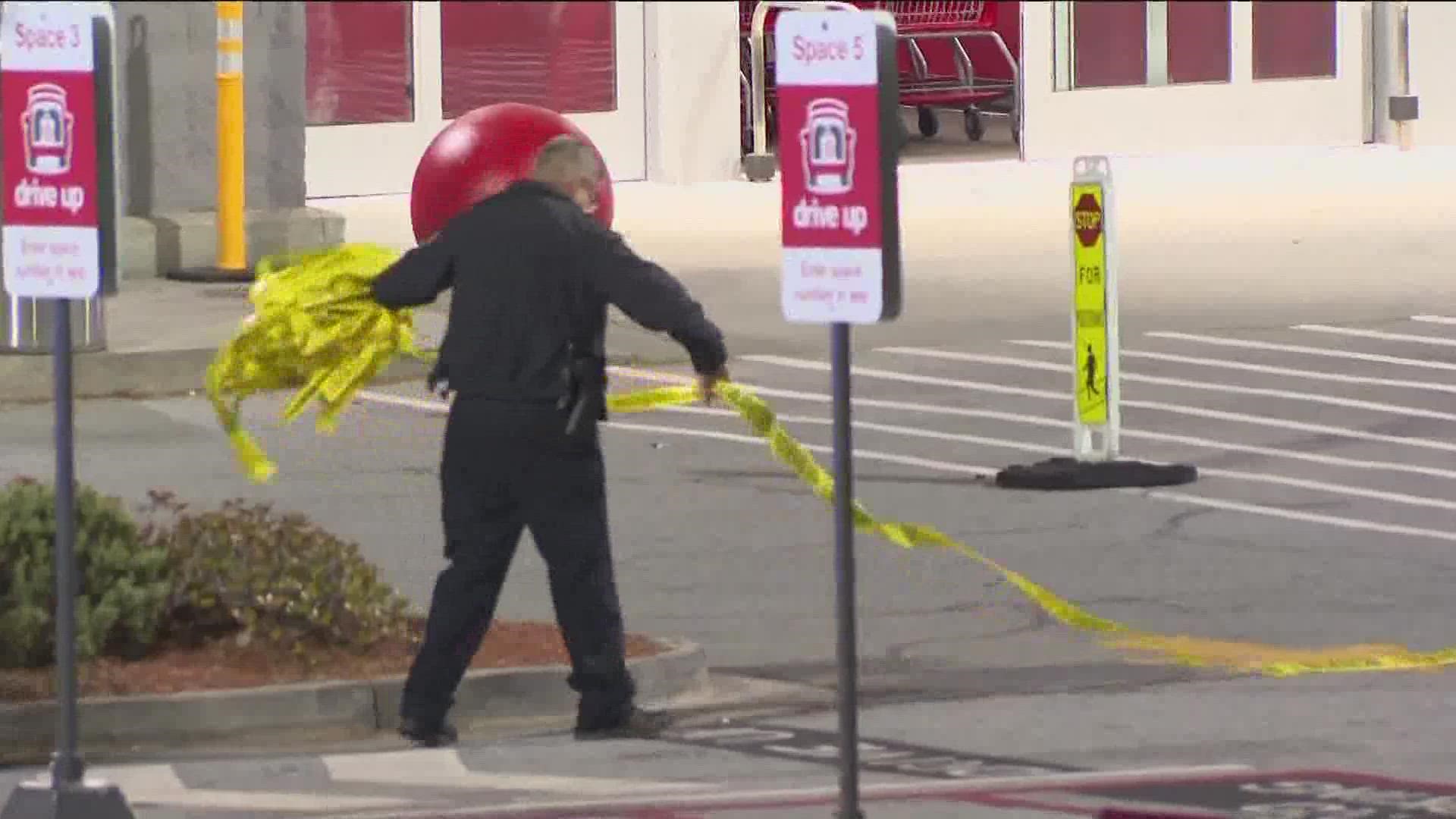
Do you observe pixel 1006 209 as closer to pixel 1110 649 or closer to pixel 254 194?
pixel 254 194

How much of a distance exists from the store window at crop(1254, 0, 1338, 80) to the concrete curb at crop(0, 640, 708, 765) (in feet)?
79.9

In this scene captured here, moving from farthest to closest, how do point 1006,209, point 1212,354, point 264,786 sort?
point 1006,209
point 1212,354
point 264,786

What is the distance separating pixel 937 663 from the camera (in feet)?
36.5

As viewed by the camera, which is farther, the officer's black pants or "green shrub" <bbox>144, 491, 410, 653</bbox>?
"green shrub" <bbox>144, 491, 410, 653</bbox>

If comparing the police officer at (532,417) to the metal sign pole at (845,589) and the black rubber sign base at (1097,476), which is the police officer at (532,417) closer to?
the metal sign pole at (845,589)

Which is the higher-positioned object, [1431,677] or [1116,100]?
[1116,100]

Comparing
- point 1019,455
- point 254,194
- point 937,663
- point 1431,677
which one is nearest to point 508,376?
point 937,663

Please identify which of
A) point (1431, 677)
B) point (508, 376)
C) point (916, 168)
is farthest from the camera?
point (916, 168)

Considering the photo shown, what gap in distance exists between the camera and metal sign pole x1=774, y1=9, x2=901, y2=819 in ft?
25.9

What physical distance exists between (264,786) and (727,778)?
46.5 inches

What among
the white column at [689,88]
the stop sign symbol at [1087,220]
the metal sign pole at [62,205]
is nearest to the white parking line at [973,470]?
the stop sign symbol at [1087,220]

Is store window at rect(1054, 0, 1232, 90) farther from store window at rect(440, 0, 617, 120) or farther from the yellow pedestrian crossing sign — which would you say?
the yellow pedestrian crossing sign

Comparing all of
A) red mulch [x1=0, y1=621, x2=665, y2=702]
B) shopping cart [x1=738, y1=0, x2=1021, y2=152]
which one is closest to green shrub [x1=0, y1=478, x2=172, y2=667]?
red mulch [x1=0, y1=621, x2=665, y2=702]

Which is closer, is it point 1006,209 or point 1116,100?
point 1006,209
